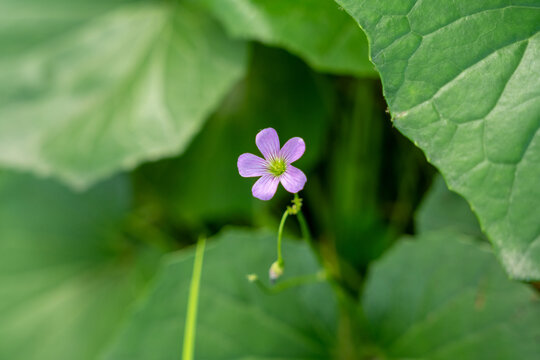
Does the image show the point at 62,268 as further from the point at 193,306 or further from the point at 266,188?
the point at 266,188

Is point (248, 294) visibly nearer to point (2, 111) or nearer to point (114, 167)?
point (114, 167)

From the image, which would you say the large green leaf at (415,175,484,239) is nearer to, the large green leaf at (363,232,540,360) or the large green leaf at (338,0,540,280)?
the large green leaf at (363,232,540,360)

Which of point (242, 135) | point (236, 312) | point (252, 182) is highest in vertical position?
point (242, 135)

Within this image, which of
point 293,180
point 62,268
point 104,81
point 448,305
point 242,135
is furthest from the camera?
point 62,268

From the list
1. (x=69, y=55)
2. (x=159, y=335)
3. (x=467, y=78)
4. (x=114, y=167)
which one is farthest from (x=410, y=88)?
(x=69, y=55)

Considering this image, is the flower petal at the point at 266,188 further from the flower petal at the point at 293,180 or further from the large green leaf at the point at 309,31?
the large green leaf at the point at 309,31

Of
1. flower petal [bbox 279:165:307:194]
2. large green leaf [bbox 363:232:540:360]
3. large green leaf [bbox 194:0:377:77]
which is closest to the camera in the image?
flower petal [bbox 279:165:307:194]

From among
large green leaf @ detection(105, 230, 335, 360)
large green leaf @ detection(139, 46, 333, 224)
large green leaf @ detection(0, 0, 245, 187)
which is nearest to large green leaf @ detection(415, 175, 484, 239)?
large green leaf @ detection(105, 230, 335, 360)

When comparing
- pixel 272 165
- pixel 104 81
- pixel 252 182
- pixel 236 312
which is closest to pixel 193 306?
pixel 236 312
